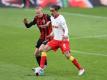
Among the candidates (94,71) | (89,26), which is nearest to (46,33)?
(94,71)

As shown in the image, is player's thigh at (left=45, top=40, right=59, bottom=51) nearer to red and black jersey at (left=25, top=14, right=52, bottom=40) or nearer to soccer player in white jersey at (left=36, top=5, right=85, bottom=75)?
soccer player in white jersey at (left=36, top=5, right=85, bottom=75)

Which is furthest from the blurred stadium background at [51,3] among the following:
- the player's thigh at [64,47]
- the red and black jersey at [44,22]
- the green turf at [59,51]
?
the player's thigh at [64,47]

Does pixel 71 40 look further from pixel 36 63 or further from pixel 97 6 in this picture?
pixel 97 6

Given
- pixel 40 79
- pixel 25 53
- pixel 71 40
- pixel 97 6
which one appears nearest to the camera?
pixel 40 79

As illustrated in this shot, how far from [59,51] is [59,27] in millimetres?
5750

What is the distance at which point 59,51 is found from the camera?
22625mm

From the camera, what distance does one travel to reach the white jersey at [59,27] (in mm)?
16797

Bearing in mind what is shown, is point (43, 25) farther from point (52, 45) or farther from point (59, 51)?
point (59, 51)

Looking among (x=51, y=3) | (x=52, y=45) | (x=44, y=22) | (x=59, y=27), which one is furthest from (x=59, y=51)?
(x=51, y=3)

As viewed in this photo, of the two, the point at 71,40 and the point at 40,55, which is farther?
the point at 71,40

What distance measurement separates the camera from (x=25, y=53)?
21.8 m

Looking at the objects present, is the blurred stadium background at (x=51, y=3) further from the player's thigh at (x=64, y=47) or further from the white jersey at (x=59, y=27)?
the player's thigh at (x=64, y=47)

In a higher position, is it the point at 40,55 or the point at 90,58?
the point at 40,55

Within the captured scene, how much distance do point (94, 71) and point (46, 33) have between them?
6.43ft
